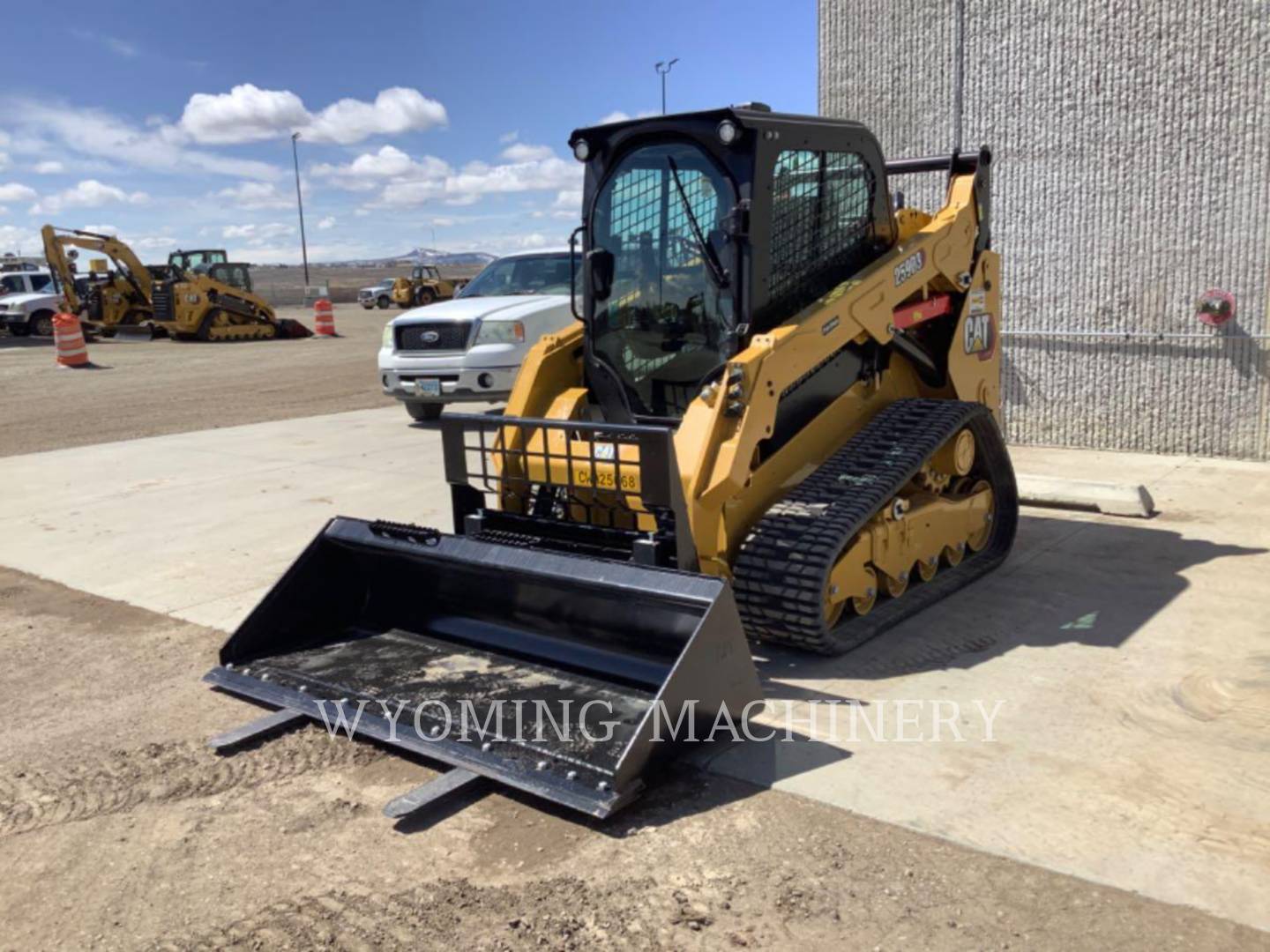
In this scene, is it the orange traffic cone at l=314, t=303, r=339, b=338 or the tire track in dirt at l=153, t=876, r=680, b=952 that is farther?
the orange traffic cone at l=314, t=303, r=339, b=338

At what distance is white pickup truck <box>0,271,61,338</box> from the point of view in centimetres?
3216

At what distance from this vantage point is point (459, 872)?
11.3ft

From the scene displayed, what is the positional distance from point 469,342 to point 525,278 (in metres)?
1.66

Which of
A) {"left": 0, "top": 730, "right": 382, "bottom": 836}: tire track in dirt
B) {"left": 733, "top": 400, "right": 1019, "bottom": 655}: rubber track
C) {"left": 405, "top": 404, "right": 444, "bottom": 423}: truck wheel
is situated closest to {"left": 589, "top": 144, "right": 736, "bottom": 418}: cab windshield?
{"left": 733, "top": 400, "right": 1019, "bottom": 655}: rubber track

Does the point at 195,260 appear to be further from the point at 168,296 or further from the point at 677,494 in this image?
the point at 677,494

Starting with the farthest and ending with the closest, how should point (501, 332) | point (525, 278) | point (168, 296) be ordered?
point (168, 296) < point (525, 278) < point (501, 332)

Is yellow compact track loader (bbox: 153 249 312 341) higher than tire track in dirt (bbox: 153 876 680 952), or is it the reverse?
yellow compact track loader (bbox: 153 249 312 341)

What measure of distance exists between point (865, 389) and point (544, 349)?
1743mm

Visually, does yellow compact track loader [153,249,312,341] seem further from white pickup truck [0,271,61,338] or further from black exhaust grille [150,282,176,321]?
white pickup truck [0,271,61,338]

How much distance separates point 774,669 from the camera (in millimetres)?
4969

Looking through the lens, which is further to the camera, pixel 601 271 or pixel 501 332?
pixel 501 332

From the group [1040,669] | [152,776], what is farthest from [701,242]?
[152,776]

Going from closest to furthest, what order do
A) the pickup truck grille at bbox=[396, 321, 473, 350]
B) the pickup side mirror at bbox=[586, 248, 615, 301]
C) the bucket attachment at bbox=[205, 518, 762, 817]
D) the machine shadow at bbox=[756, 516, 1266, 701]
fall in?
the bucket attachment at bbox=[205, 518, 762, 817], the machine shadow at bbox=[756, 516, 1266, 701], the pickup side mirror at bbox=[586, 248, 615, 301], the pickup truck grille at bbox=[396, 321, 473, 350]

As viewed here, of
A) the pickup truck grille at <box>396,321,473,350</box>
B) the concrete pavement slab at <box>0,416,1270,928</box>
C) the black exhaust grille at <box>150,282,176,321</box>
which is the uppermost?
the black exhaust grille at <box>150,282,176,321</box>
